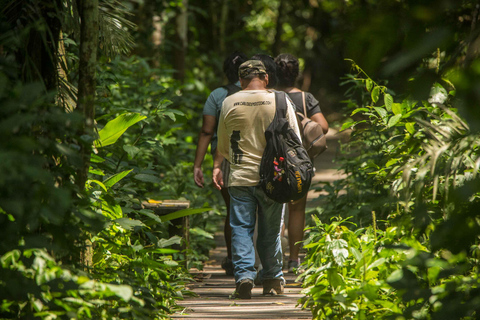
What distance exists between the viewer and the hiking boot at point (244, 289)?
457cm

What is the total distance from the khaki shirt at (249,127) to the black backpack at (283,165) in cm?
8

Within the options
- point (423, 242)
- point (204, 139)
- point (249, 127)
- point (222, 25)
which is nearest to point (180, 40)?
point (222, 25)

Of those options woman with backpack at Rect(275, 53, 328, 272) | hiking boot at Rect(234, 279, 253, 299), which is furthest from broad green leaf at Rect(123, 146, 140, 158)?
woman with backpack at Rect(275, 53, 328, 272)

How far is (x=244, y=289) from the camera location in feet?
15.1

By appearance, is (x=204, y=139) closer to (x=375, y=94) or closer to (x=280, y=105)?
(x=280, y=105)

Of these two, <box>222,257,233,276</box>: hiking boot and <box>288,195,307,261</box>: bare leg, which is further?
<box>222,257,233,276</box>: hiking boot

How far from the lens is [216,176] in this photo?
5223mm

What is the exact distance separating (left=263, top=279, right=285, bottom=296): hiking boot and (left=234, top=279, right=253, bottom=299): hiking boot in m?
0.24

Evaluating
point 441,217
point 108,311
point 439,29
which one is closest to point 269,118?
point 441,217

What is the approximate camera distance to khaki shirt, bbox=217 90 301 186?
4742 millimetres

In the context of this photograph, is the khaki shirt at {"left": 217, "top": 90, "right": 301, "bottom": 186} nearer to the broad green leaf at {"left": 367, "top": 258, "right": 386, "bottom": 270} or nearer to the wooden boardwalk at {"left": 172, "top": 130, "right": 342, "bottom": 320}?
the wooden boardwalk at {"left": 172, "top": 130, "right": 342, "bottom": 320}

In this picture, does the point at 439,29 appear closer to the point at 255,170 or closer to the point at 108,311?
the point at 108,311

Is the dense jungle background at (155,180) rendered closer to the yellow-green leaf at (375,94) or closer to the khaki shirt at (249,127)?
the yellow-green leaf at (375,94)

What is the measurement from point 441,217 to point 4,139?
238cm
